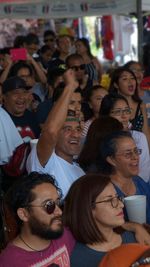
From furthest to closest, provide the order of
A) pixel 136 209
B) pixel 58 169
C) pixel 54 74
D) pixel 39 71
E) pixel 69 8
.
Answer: pixel 69 8
pixel 39 71
pixel 54 74
pixel 58 169
pixel 136 209

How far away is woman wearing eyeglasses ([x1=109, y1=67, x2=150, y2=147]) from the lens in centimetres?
604

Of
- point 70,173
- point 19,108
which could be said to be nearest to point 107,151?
Answer: point 70,173

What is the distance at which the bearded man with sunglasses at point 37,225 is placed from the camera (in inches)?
114

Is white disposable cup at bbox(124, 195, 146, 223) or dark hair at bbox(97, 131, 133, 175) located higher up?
dark hair at bbox(97, 131, 133, 175)

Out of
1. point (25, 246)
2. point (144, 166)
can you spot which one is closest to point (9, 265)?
point (25, 246)

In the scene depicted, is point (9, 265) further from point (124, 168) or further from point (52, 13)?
point (52, 13)

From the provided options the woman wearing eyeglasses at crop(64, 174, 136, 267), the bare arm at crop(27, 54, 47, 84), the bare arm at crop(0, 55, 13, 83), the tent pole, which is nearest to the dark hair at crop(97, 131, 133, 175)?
the woman wearing eyeglasses at crop(64, 174, 136, 267)

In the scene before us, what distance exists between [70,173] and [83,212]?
976 millimetres

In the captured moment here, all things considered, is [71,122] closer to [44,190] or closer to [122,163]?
[122,163]

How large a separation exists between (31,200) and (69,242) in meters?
0.34

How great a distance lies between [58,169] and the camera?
397 centimetres

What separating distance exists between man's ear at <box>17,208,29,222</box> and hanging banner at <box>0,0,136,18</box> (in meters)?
6.47

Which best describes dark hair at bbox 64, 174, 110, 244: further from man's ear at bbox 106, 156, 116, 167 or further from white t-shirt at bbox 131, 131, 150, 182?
white t-shirt at bbox 131, 131, 150, 182

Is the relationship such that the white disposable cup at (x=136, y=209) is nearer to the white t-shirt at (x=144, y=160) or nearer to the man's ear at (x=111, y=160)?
the man's ear at (x=111, y=160)
